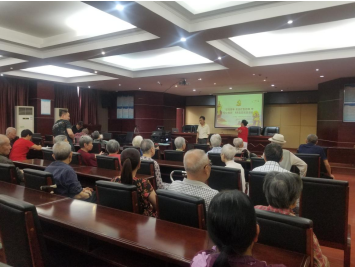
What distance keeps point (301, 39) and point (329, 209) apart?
160 inches

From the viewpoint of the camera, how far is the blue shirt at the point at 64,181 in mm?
2342

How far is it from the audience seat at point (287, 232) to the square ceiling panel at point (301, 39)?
4.31m

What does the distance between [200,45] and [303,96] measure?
7852 millimetres

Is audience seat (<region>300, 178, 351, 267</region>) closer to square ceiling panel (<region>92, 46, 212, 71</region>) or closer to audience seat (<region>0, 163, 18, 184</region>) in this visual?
audience seat (<region>0, 163, 18, 184</region>)

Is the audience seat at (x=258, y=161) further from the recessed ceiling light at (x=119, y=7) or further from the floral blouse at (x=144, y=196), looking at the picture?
the recessed ceiling light at (x=119, y=7)

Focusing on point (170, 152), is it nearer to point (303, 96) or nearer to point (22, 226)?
point (22, 226)

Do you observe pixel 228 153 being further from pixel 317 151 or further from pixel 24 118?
pixel 24 118

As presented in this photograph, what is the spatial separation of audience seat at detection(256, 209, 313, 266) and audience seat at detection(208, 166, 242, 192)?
1.34m

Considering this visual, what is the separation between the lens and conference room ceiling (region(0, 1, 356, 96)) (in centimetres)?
344

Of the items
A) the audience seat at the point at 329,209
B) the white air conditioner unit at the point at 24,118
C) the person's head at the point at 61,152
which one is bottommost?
the audience seat at the point at 329,209

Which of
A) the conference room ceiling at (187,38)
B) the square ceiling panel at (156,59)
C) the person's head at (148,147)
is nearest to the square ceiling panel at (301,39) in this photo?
the conference room ceiling at (187,38)

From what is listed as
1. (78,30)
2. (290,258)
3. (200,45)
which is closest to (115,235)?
(290,258)

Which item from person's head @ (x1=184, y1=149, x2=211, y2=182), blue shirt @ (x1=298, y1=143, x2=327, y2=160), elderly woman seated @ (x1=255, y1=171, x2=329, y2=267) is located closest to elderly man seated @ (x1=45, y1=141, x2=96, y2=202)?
person's head @ (x1=184, y1=149, x2=211, y2=182)

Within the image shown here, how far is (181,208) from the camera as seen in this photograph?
1.56m
